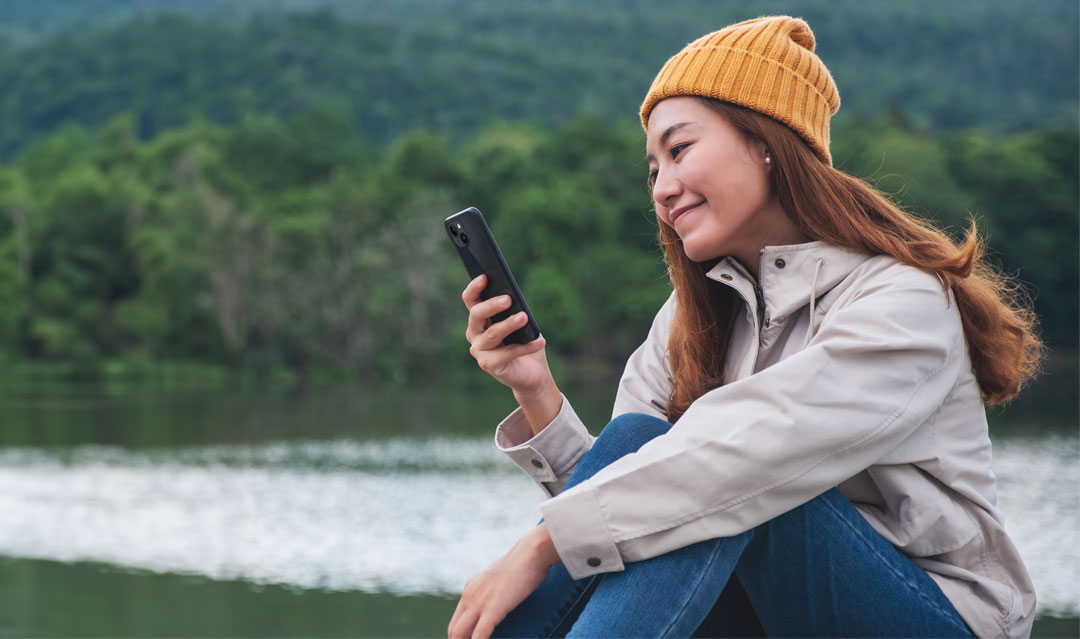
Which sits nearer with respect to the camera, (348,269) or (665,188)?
(665,188)

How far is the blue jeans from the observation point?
160 cm

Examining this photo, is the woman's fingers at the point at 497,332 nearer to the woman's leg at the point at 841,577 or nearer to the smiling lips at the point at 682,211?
the smiling lips at the point at 682,211

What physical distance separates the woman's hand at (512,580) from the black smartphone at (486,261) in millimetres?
382

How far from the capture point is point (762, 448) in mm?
1641

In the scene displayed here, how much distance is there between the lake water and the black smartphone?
4.18m

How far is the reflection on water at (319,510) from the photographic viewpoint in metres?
8.09

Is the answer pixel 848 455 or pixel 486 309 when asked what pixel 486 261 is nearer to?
pixel 486 309

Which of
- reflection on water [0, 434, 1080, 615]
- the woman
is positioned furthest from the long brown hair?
reflection on water [0, 434, 1080, 615]

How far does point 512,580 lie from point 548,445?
387mm

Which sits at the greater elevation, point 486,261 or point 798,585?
point 486,261

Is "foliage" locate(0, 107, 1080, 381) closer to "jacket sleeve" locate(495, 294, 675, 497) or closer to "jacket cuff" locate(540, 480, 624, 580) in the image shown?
"jacket sleeve" locate(495, 294, 675, 497)

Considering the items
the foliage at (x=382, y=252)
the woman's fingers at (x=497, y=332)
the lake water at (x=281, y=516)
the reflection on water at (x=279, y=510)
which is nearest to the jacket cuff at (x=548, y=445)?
the woman's fingers at (x=497, y=332)

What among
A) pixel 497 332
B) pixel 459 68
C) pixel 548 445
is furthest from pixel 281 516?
pixel 459 68

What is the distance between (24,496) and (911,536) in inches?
429
